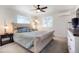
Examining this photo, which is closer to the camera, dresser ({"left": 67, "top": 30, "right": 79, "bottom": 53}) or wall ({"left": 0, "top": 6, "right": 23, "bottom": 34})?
dresser ({"left": 67, "top": 30, "right": 79, "bottom": 53})

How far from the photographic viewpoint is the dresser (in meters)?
1.47

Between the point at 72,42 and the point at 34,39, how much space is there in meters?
0.53

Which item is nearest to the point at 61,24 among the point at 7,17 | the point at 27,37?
the point at 27,37

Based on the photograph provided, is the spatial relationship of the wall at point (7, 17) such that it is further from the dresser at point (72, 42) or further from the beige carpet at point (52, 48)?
the dresser at point (72, 42)

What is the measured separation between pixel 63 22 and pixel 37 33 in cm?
41

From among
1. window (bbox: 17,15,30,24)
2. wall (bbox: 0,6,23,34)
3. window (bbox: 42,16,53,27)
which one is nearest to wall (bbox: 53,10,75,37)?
window (bbox: 42,16,53,27)

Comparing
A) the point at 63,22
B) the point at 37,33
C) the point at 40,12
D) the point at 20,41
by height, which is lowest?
the point at 20,41

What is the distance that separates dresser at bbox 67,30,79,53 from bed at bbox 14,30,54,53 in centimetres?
26

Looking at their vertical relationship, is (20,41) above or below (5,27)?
below

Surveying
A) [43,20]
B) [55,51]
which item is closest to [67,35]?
[55,51]

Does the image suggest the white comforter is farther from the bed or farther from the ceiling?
the ceiling

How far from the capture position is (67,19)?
160 centimetres

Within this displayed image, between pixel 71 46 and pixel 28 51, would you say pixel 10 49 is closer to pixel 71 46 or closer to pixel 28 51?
pixel 28 51

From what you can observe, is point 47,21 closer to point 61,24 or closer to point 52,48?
point 61,24
